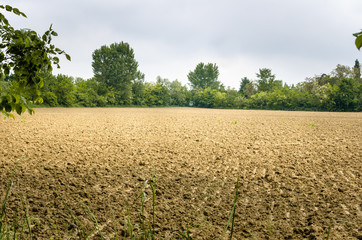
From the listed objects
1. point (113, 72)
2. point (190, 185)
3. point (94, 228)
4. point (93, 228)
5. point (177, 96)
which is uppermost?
point (113, 72)

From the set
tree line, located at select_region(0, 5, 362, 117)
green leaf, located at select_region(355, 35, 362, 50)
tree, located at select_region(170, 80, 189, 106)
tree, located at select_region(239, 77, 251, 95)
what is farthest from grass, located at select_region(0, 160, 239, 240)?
tree, located at select_region(239, 77, 251, 95)

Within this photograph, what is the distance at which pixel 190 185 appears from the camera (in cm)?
380

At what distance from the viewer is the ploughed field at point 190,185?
2678 mm

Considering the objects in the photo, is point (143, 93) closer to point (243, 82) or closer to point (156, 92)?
point (156, 92)

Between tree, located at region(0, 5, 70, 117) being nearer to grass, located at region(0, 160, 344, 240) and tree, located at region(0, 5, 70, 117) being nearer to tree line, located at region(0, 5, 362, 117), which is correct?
grass, located at region(0, 160, 344, 240)

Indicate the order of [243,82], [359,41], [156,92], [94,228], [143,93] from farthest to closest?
[243,82] → [156,92] → [143,93] → [94,228] → [359,41]

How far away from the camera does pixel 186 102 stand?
176 ft

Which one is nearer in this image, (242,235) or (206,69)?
(242,235)

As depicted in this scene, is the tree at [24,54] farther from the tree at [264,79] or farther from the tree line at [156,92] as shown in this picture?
the tree at [264,79]

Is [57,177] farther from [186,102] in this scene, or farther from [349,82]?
[186,102]

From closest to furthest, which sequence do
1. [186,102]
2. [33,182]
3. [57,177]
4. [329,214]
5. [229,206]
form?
1. [329,214]
2. [229,206]
3. [33,182]
4. [57,177]
5. [186,102]

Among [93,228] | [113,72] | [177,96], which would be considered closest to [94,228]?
[93,228]

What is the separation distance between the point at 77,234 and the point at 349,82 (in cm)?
4409

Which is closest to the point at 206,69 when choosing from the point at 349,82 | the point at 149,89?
the point at 149,89
